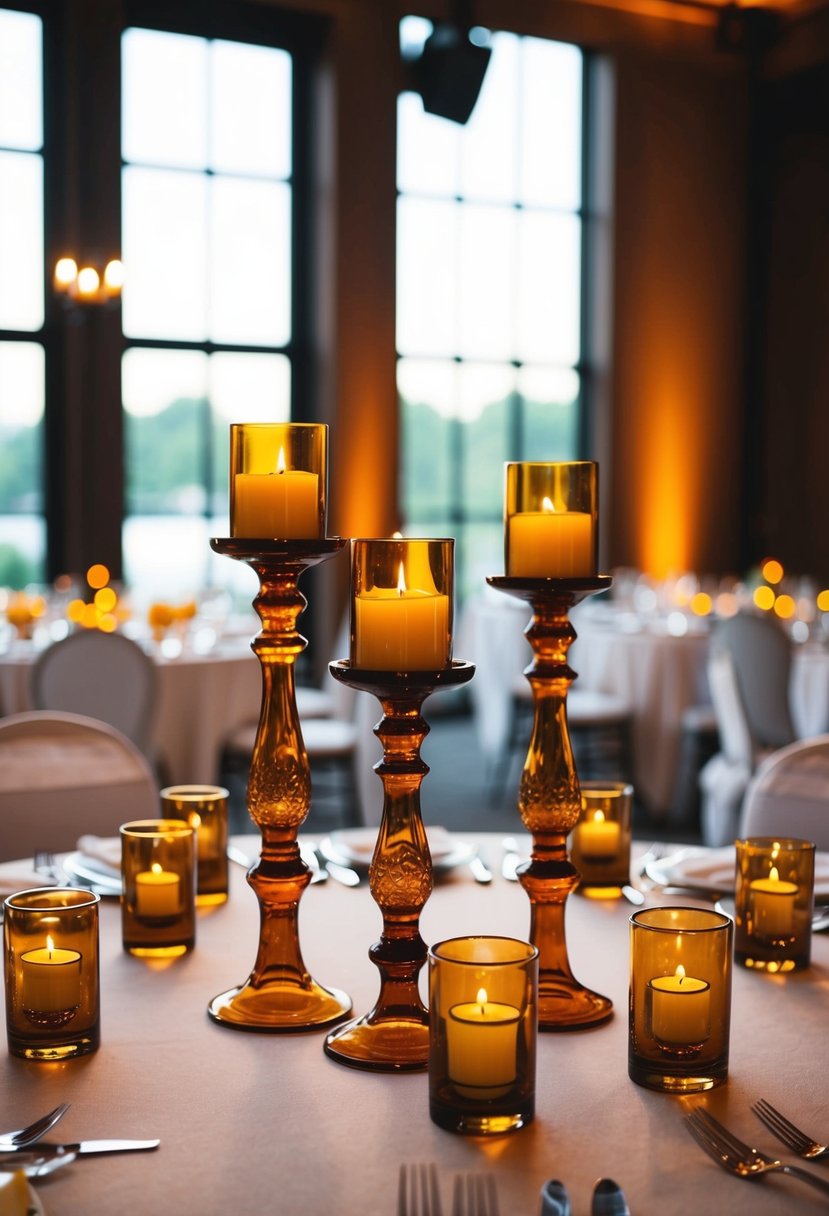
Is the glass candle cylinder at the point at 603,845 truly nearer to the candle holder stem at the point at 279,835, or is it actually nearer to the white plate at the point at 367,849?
the white plate at the point at 367,849

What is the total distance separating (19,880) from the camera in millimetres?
1557

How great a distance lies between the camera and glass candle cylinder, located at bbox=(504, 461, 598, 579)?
1195mm

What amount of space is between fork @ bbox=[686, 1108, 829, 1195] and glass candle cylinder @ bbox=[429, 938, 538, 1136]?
12 centimetres

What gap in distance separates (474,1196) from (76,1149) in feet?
0.91

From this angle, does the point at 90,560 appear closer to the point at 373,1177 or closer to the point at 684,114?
the point at 684,114

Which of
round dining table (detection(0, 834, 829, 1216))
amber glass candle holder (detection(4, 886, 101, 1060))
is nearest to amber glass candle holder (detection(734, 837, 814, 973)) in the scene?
round dining table (detection(0, 834, 829, 1216))

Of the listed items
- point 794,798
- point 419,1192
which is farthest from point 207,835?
point 794,798

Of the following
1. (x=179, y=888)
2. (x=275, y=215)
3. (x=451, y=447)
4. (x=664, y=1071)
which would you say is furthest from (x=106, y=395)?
(x=664, y=1071)

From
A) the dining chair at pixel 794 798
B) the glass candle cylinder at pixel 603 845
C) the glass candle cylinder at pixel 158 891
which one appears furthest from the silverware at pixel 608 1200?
the dining chair at pixel 794 798

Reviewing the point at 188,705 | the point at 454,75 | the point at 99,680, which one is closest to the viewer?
the point at 99,680

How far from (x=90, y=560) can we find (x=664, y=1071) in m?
6.37

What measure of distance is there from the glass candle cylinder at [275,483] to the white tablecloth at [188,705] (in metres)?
3.30

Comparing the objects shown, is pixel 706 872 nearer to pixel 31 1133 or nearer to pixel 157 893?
pixel 157 893

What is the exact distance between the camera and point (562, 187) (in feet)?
28.9
